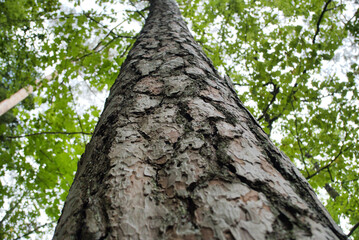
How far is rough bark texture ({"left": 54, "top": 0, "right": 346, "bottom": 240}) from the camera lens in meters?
0.48

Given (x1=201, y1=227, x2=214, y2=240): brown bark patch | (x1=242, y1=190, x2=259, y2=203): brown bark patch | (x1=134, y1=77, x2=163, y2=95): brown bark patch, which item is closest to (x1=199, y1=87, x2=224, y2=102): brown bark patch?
(x1=134, y1=77, x2=163, y2=95): brown bark patch

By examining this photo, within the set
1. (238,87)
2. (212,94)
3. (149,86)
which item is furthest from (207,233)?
(238,87)

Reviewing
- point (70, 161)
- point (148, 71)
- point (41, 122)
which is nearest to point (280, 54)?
point (148, 71)

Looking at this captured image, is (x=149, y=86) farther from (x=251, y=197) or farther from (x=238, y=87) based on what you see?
(x=238, y=87)

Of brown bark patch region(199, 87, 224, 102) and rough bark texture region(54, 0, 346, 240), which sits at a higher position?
brown bark patch region(199, 87, 224, 102)

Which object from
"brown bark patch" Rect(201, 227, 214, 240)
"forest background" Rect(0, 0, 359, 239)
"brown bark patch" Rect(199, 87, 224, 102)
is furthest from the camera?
"forest background" Rect(0, 0, 359, 239)

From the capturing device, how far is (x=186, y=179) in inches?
23.5

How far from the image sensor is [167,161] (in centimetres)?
68

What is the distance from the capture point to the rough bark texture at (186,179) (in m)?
0.48

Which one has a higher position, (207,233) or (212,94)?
(212,94)

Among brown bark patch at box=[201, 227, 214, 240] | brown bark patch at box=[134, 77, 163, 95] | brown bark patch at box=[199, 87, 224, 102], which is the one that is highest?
brown bark patch at box=[134, 77, 163, 95]

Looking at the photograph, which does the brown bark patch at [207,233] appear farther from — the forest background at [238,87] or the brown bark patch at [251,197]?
the forest background at [238,87]

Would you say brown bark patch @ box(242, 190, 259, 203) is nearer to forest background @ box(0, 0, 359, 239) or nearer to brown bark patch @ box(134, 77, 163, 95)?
brown bark patch @ box(134, 77, 163, 95)

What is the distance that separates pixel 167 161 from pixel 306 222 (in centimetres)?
39
